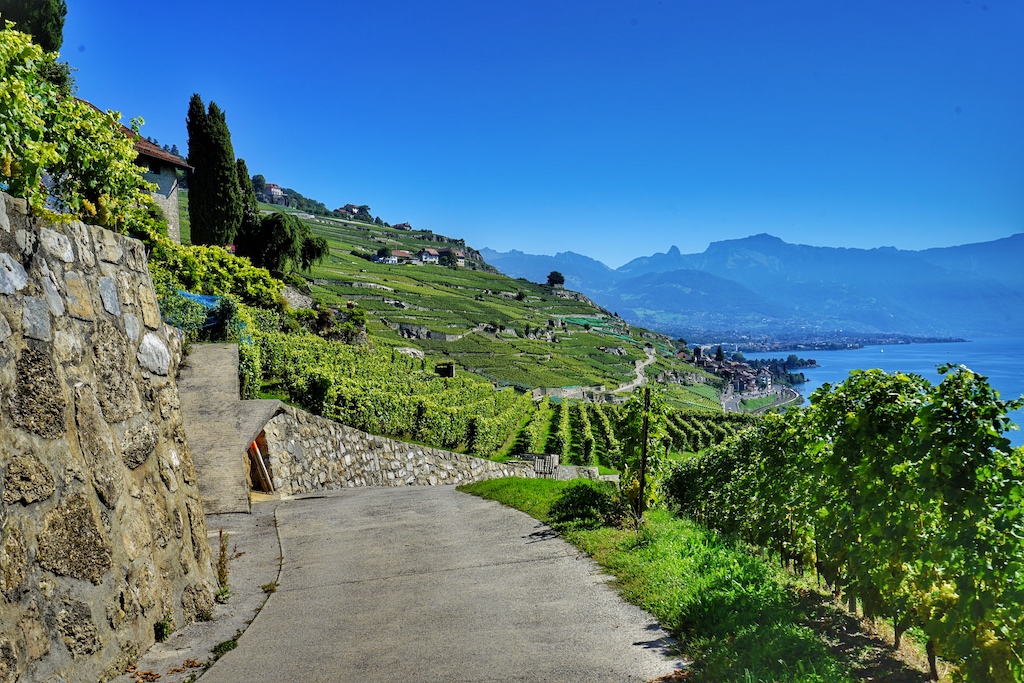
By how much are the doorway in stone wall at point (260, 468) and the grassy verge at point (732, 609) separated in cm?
807

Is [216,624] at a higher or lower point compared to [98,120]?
lower

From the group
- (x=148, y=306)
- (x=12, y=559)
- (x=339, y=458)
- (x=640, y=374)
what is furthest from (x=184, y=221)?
(x=12, y=559)

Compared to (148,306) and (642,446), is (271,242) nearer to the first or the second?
(642,446)

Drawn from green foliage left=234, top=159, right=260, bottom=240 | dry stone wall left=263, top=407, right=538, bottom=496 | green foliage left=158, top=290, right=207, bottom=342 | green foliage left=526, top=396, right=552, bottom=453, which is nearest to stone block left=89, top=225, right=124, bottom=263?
dry stone wall left=263, top=407, right=538, bottom=496

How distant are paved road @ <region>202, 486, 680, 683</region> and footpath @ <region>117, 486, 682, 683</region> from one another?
0.02m

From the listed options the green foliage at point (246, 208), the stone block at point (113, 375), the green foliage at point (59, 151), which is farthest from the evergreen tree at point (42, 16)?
the stone block at point (113, 375)

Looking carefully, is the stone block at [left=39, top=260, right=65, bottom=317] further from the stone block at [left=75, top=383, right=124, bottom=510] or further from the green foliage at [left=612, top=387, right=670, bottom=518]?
the green foliage at [left=612, top=387, right=670, bottom=518]

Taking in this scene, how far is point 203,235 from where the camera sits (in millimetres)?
45875

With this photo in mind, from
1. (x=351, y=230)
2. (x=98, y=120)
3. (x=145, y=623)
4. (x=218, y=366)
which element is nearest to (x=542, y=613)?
(x=145, y=623)

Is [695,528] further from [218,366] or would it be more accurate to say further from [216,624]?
[218,366]

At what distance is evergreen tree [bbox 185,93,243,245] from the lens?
4509 centimetres

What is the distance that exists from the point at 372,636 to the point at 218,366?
983 centimetres

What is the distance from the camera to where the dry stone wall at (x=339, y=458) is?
49.3 feet

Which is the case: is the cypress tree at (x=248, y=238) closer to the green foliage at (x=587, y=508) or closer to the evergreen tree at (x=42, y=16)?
the evergreen tree at (x=42, y=16)
